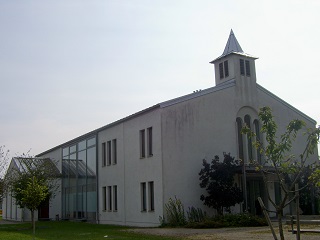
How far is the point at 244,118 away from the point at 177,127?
5.55 m

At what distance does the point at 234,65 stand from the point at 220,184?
8.47m

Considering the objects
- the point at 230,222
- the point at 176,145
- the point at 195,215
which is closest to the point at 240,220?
the point at 230,222

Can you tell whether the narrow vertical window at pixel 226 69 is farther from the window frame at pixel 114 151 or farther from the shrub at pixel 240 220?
the shrub at pixel 240 220

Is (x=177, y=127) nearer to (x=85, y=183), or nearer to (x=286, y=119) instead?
(x=286, y=119)

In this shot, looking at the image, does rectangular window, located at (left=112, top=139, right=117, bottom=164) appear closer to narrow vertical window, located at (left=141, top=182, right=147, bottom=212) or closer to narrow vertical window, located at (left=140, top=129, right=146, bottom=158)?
narrow vertical window, located at (left=140, top=129, right=146, bottom=158)

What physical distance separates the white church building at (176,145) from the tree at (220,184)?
0.82 metres

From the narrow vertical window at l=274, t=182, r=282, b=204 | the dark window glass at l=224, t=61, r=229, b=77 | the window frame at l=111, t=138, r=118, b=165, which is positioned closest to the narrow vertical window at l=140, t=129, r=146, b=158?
the window frame at l=111, t=138, r=118, b=165

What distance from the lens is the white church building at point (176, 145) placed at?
25.0 m

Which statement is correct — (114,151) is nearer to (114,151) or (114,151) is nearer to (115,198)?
(114,151)

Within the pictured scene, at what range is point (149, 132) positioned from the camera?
26.5 metres

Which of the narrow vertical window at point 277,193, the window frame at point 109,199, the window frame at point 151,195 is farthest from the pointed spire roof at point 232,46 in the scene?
the window frame at point 109,199

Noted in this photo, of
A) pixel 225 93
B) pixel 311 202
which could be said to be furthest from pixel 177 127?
pixel 311 202

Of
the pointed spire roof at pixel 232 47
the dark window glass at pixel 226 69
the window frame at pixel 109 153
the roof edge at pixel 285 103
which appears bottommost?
the window frame at pixel 109 153

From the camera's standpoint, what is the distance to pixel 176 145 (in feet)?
82.2
